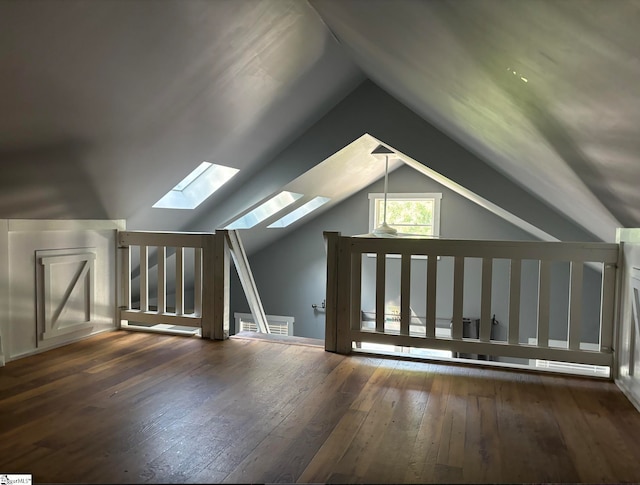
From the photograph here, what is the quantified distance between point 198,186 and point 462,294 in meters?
2.99

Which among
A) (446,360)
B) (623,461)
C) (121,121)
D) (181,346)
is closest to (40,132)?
(121,121)

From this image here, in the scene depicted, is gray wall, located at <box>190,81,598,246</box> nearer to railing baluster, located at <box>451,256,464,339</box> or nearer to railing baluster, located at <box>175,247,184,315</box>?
railing baluster, located at <box>175,247,184,315</box>

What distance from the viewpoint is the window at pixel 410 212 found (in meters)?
7.23

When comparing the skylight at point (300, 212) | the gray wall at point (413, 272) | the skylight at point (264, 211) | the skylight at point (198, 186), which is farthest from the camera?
the skylight at point (300, 212)

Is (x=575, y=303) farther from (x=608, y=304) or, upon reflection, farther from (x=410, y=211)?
(x=410, y=211)

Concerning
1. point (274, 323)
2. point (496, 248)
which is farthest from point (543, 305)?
point (274, 323)

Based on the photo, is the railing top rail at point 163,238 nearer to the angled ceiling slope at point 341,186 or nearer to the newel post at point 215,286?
the newel post at point 215,286

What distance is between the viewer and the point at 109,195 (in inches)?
147

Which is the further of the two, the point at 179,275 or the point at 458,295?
the point at 179,275

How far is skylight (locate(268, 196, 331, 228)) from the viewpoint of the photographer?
7.04 meters

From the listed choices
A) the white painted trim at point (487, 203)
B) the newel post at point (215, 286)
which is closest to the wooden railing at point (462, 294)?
the newel post at point (215, 286)

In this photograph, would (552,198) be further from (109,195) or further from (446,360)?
(109,195)

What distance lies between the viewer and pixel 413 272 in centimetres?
723

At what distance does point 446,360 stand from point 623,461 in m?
1.37
